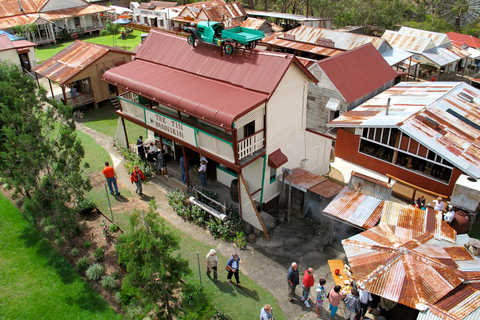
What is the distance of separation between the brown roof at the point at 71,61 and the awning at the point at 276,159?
15.5 m

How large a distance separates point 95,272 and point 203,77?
9.57m

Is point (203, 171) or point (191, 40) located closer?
point (203, 171)

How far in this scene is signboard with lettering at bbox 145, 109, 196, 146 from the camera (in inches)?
664

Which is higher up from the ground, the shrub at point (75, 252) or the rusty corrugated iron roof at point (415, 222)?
the rusty corrugated iron roof at point (415, 222)

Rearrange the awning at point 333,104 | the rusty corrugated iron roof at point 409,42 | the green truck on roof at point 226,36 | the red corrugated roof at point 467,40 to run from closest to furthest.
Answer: the green truck on roof at point 226,36 → the awning at point 333,104 → the rusty corrugated iron roof at point 409,42 → the red corrugated roof at point 467,40

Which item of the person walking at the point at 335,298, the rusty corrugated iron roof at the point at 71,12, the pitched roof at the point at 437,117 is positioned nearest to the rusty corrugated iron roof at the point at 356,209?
the person walking at the point at 335,298

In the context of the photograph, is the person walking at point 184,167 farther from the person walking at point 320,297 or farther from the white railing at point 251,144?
the person walking at point 320,297

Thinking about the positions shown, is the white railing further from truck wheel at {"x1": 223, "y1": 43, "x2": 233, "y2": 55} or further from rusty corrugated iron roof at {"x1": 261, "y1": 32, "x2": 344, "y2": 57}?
rusty corrugated iron roof at {"x1": 261, "y1": 32, "x2": 344, "y2": 57}

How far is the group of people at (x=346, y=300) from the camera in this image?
38.1ft

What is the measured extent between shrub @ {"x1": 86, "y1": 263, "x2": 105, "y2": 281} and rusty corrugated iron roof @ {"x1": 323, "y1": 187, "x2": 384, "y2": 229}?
868 cm

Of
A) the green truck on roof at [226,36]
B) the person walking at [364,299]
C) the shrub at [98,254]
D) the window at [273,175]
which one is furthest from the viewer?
the window at [273,175]

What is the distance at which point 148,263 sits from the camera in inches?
369

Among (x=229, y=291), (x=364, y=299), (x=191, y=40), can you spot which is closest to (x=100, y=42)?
(x=191, y=40)

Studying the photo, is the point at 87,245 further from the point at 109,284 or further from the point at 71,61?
the point at 71,61
